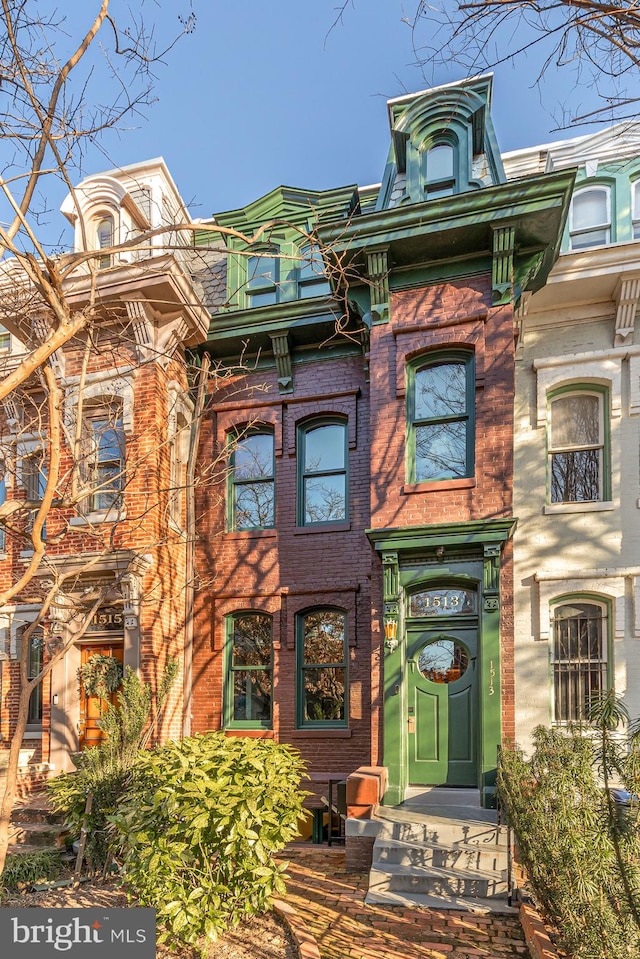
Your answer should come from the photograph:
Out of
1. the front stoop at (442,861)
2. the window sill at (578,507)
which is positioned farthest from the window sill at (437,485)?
the front stoop at (442,861)

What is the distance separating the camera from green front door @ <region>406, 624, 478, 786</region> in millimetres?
8562

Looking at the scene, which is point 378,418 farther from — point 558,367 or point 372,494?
point 558,367

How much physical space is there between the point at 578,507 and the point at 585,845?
624cm

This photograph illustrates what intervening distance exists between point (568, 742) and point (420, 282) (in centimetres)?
645

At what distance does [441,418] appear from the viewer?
372 inches

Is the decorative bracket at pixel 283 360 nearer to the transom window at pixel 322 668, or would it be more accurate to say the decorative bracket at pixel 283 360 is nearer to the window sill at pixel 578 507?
the transom window at pixel 322 668

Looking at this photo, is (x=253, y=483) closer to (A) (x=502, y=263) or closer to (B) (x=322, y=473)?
(B) (x=322, y=473)

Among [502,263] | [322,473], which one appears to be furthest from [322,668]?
[502,263]

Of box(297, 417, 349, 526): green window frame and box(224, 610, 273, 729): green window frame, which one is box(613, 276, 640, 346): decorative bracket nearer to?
box(297, 417, 349, 526): green window frame

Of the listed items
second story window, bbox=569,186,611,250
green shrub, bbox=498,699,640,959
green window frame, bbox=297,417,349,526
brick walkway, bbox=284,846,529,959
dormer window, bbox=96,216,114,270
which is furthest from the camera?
dormer window, bbox=96,216,114,270

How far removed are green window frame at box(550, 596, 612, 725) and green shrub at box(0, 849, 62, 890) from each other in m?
6.63

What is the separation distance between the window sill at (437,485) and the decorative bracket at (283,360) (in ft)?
10.1

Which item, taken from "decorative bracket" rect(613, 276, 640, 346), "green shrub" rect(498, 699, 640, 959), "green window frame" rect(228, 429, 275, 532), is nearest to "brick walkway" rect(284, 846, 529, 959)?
"green shrub" rect(498, 699, 640, 959)

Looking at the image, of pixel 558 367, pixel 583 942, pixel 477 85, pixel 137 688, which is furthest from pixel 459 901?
pixel 477 85
